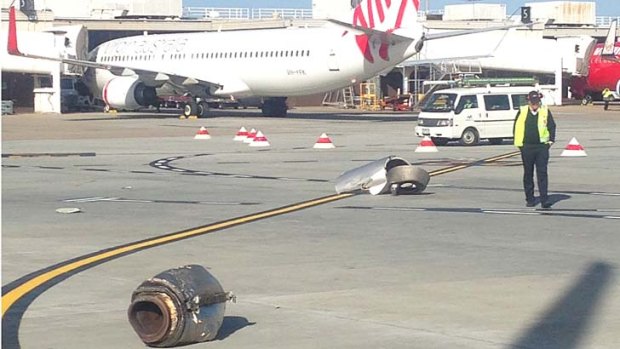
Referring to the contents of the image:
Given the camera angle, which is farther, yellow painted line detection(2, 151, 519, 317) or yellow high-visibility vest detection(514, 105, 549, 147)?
yellow high-visibility vest detection(514, 105, 549, 147)

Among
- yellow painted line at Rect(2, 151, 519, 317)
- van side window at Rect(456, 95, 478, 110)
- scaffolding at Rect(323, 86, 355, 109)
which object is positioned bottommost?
scaffolding at Rect(323, 86, 355, 109)

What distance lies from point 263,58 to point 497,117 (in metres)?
19.5

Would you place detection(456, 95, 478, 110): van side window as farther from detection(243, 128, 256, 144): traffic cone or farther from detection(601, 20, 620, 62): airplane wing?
detection(601, 20, 620, 62): airplane wing

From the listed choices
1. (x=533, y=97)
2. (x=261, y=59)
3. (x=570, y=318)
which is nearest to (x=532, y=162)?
(x=533, y=97)

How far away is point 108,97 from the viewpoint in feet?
182

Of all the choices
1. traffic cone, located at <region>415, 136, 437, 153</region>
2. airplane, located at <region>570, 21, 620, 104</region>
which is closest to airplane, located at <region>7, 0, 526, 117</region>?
traffic cone, located at <region>415, 136, 437, 153</region>

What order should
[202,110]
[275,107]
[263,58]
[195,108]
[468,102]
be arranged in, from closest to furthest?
[468,102] < [263,58] < [195,108] < [202,110] < [275,107]

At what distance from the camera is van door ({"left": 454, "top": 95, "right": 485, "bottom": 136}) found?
3412cm

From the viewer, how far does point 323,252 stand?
13.5 metres

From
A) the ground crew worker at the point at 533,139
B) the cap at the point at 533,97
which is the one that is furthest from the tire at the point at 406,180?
the cap at the point at 533,97

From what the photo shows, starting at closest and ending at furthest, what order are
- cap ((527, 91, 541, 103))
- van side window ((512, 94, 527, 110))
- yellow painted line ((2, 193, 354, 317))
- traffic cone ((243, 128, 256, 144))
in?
yellow painted line ((2, 193, 354, 317)), cap ((527, 91, 541, 103)), van side window ((512, 94, 527, 110)), traffic cone ((243, 128, 256, 144))

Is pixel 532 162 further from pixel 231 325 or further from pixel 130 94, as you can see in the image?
pixel 130 94

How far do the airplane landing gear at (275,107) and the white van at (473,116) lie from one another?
75.6ft

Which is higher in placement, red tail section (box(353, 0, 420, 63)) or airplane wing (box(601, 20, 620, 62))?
red tail section (box(353, 0, 420, 63))
